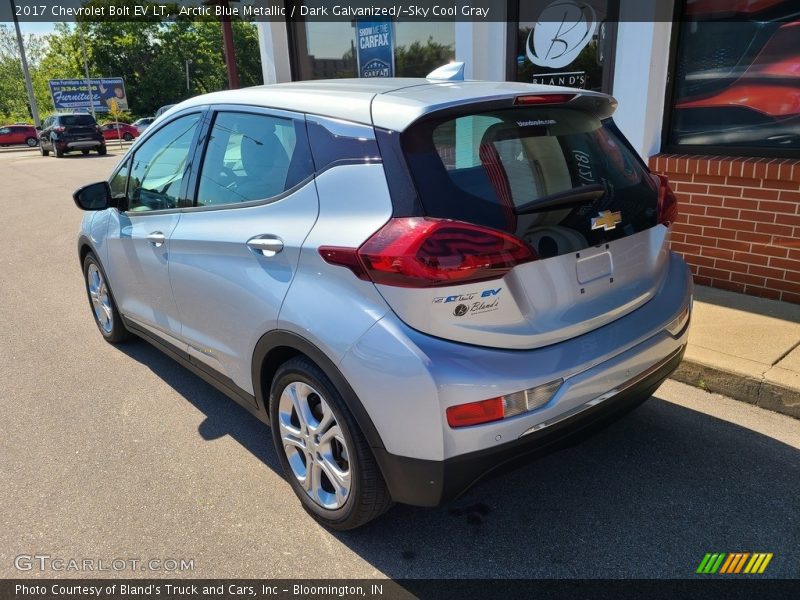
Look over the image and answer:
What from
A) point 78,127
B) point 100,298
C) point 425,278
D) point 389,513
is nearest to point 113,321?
point 100,298

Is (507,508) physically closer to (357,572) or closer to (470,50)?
(357,572)

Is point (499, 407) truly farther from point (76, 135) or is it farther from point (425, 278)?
point (76, 135)

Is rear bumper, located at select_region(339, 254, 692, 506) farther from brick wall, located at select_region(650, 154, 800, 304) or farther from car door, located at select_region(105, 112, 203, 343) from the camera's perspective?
brick wall, located at select_region(650, 154, 800, 304)

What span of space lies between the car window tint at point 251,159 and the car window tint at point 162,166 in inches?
11.0

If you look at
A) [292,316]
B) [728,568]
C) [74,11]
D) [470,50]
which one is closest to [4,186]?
[470,50]

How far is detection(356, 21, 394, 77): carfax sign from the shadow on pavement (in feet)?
21.5

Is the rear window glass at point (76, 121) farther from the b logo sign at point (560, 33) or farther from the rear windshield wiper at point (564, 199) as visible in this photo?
the rear windshield wiper at point (564, 199)

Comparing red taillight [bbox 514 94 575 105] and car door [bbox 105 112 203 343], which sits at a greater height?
red taillight [bbox 514 94 575 105]

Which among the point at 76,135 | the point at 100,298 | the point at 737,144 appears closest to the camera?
the point at 100,298

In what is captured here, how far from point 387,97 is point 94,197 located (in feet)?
8.15

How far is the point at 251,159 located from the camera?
281 cm

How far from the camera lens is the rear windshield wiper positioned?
7.14 ft

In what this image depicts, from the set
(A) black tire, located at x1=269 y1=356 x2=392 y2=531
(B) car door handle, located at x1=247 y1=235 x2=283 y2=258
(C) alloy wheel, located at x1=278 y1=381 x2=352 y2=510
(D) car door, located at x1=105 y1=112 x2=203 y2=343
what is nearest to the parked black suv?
(D) car door, located at x1=105 y1=112 x2=203 y2=343

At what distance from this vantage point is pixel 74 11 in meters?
48.8
